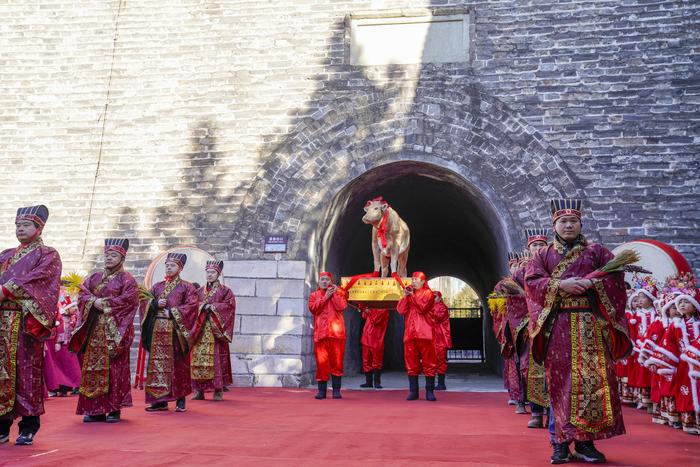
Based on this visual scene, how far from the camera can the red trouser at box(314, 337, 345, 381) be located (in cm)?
858

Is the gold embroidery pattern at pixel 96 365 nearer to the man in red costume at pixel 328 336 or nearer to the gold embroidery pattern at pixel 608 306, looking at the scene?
the man in red costume at pixel 328 336

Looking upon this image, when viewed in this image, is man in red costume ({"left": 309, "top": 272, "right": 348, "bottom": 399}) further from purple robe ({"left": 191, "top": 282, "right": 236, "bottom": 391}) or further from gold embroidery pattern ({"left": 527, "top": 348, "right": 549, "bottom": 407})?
gold embroidery pattern ({"left": 527, "top": 348, "right": 549, "bottom": 407})

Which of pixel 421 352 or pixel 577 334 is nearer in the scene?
pixel 577 334

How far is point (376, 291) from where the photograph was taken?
9.13 meters

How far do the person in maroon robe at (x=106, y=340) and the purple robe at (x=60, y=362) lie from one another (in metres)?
2.67

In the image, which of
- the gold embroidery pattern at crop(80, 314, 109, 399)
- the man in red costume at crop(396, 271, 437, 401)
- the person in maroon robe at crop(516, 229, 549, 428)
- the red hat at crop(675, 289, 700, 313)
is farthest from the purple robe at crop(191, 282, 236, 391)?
the red hat at crop(675, 289, 700, 313)

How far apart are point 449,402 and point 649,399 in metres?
2.24

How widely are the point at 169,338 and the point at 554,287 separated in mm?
4382

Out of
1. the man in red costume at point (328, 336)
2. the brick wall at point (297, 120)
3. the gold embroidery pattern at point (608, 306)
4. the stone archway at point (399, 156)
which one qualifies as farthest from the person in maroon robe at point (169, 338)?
the gold embroidery pattern at point (608, 306)

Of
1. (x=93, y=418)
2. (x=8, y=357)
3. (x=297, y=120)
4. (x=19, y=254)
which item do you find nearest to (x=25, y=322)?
(x=8, y=357)

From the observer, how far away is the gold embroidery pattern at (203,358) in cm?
831

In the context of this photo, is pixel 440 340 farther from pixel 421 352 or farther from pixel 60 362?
pixel 60 362

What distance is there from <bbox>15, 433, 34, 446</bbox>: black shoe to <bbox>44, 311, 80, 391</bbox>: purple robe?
402cm

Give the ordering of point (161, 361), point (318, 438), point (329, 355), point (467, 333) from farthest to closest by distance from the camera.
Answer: point (467, 333), point (329, 355), point (161, 361), point (318, 438)
